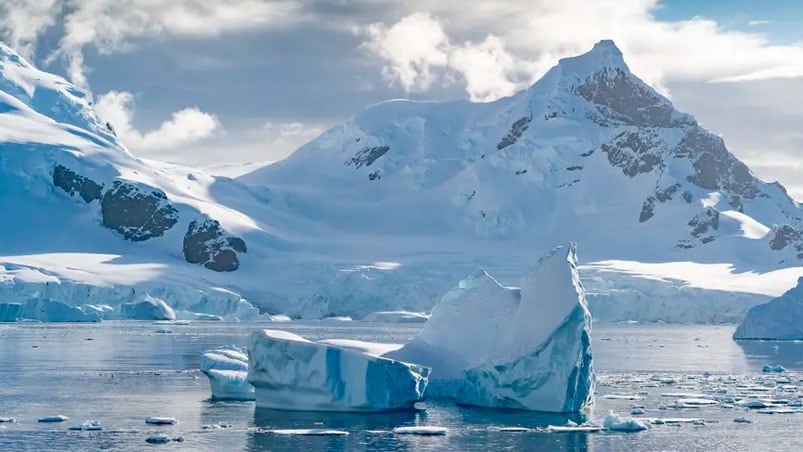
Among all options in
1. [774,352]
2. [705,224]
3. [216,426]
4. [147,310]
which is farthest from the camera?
[705,224]

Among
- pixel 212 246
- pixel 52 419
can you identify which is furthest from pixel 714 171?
pixel 52 419

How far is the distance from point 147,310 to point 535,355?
79.9 metres

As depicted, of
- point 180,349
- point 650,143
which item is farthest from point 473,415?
point 650,143

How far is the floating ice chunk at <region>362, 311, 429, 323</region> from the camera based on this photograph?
121m

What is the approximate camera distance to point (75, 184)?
16662 centimetres

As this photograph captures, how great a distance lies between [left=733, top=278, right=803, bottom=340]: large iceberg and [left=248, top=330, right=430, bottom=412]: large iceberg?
49.8 meters

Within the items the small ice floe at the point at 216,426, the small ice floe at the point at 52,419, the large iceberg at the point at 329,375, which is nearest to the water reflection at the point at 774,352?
the large iceberg at the point at 329,375

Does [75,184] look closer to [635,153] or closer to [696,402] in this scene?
[635,153]

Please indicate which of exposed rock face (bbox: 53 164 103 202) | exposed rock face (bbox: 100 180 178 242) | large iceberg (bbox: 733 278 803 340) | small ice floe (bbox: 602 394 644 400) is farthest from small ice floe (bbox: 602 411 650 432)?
exposed rock face (bbox: 100 180 178 242)

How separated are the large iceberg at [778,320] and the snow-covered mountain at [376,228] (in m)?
40.2

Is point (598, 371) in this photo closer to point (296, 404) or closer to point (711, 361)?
point (711, 361)

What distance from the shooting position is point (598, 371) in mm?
56625

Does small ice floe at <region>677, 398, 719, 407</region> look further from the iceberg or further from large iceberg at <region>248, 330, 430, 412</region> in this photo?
the iceberg

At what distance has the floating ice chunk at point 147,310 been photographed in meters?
113
